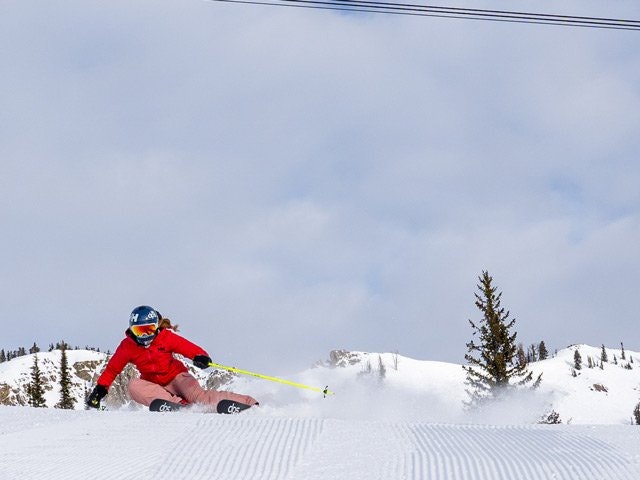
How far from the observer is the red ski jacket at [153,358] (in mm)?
9430

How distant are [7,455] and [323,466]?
7.43 ft

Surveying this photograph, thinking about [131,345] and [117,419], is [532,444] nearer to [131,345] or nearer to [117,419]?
[117,419]

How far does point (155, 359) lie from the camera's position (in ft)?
31.0

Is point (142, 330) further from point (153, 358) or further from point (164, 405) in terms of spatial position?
point (164, 405)

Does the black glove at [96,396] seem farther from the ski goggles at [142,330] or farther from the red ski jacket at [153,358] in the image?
the ski goggles at [142,330]

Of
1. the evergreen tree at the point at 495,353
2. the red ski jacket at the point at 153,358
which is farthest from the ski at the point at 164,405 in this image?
the evergreen tree at the point at 495,353

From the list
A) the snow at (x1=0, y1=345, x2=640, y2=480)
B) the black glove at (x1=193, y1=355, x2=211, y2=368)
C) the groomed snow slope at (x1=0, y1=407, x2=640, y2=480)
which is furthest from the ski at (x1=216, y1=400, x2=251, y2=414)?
the groomed snow slope at (x1=0, y1=407, x2=640, y2=480)

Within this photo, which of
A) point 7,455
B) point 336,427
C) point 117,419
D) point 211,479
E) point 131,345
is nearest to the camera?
point 211,479

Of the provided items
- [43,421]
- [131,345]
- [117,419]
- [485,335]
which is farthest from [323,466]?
[485,335]

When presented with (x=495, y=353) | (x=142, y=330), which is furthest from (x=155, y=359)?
(x=495, y=353)

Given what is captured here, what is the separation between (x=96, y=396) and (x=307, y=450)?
527 centimetres

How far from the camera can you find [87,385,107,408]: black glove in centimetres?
898

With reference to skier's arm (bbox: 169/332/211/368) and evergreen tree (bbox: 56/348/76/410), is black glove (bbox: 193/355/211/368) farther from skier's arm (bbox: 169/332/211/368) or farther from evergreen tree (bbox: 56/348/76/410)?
evergreen tree (bbox: 56/348/76/410)

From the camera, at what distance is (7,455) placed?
4.88 metres
